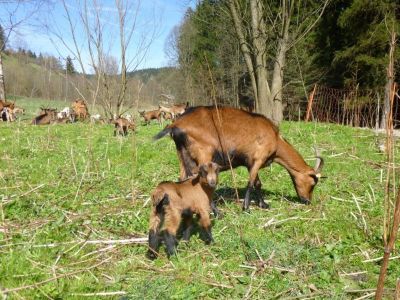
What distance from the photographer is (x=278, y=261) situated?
356 centimetres

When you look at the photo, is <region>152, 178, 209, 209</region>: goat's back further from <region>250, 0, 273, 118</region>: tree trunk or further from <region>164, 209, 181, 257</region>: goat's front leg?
<region>250, 0, 273, 118</region>: tree trunk

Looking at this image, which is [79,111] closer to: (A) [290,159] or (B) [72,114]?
(B) [72,114]

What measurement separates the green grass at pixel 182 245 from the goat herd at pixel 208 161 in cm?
22

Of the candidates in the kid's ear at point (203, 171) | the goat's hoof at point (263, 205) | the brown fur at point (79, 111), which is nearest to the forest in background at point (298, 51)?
the brown fur at point (79, 111)

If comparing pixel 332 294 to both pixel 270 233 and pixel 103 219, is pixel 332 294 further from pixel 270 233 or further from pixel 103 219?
pixel 103 219

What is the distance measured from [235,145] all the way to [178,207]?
6.01 feet

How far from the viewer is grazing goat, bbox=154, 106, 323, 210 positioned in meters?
5.02

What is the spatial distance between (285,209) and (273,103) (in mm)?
8798

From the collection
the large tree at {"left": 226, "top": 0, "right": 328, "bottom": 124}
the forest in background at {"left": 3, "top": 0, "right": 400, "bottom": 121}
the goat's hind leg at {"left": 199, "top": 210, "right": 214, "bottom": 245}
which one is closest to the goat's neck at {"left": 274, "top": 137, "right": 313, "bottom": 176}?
the goat's hind leg at {"left": 199, "top": 210, "right": 214, "bottom": 245}

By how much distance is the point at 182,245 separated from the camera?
3.97 metres

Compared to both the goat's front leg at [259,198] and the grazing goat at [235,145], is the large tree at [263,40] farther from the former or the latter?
the goat's front leg at [259,198]

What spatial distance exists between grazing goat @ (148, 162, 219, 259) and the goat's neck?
6.50ft

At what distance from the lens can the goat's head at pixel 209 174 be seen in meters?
3.93

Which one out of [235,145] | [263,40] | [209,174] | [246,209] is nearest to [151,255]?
[209,174]
